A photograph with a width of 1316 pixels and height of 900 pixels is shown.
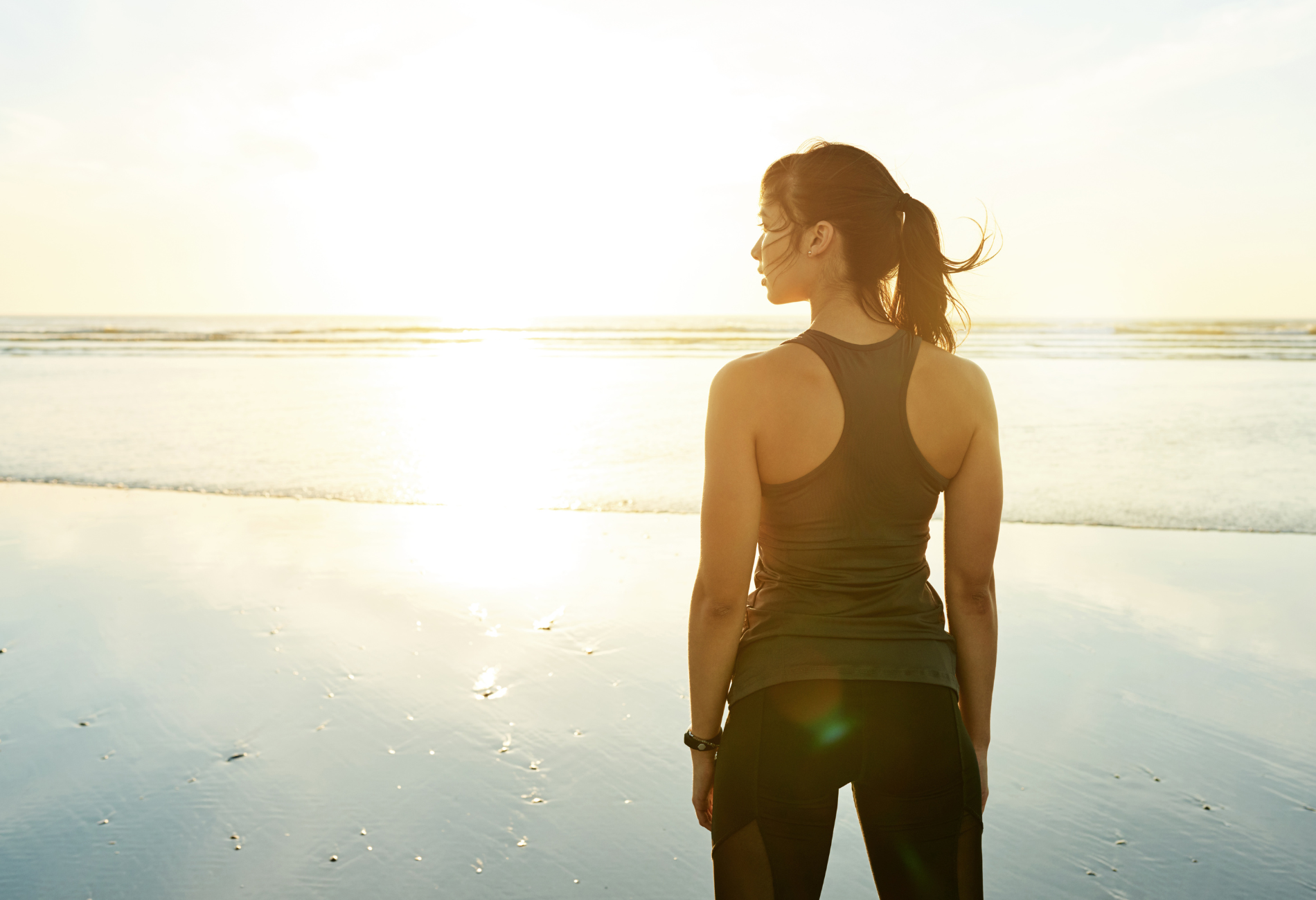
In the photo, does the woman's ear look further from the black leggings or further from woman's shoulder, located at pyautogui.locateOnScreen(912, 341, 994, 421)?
the black leggings

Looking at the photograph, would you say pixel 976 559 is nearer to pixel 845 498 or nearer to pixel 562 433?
pixel 845 498

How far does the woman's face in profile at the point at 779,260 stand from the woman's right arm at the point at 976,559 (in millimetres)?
347

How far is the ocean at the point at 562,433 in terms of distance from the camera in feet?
22.9

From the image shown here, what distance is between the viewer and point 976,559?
4.80ft

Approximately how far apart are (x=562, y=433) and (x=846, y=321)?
913cm

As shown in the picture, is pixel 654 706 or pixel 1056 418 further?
pixel 1056 418

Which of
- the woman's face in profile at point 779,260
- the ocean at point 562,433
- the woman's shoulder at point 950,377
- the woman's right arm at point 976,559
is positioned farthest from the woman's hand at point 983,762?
the ocean at point 562,433

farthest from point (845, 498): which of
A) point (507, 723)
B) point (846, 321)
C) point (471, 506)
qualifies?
point (471, 506)

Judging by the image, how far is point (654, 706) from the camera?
10.7 feet

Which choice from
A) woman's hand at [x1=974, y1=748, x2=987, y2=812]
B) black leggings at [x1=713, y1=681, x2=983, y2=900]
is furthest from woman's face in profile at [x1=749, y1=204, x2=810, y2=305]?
woman's hand at [x1=974, y1=748, x2=987, y2=812]

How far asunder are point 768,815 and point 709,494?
1.82 ft

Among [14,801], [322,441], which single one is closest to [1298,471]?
[14,801]

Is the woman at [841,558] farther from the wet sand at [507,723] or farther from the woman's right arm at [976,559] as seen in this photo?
the wet sand at [507,723]

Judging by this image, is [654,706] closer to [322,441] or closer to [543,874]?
[543,874]
